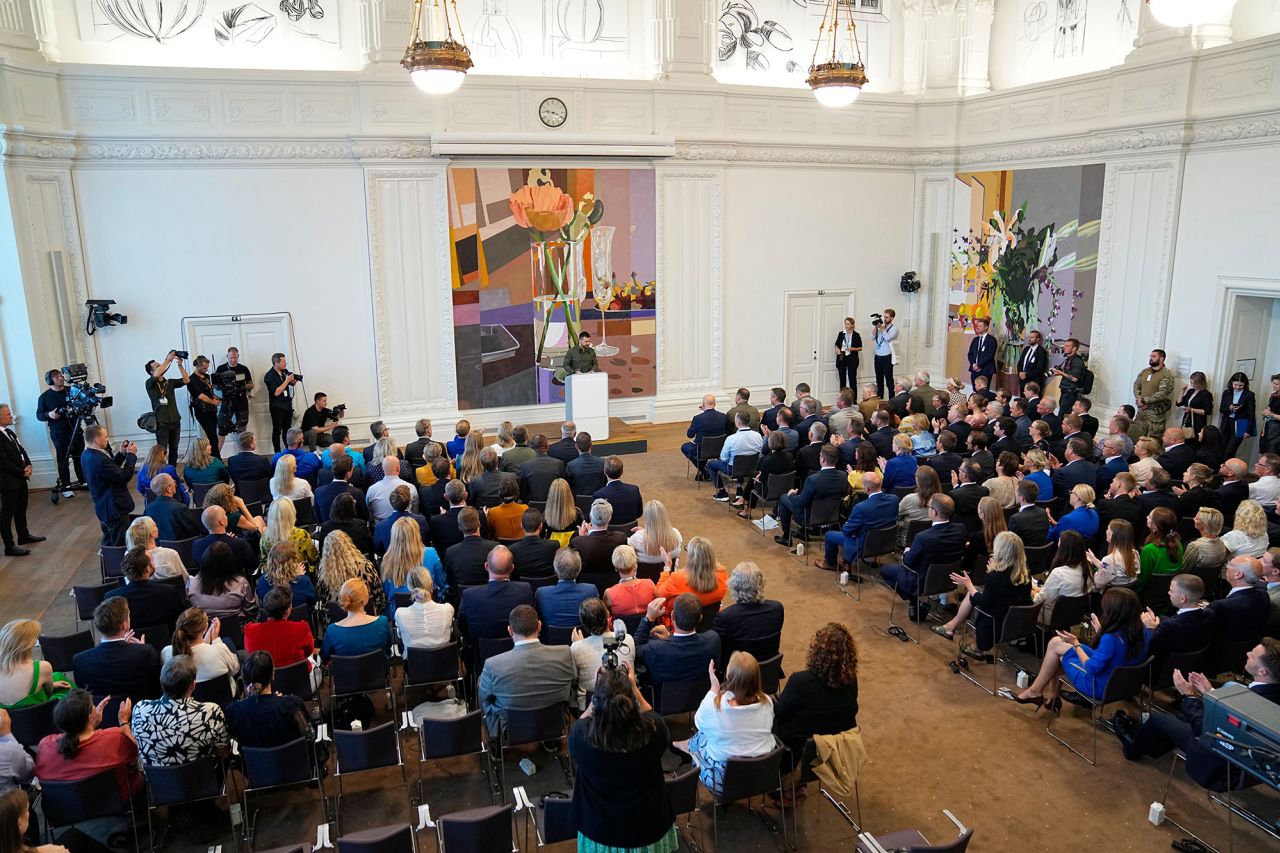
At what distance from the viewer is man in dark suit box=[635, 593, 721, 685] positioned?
514cm

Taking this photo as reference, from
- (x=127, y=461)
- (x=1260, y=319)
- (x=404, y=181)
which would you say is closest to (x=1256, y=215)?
(x=1260, y=319)

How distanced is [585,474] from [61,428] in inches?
274

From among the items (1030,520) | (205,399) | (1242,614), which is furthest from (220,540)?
(1242,614)

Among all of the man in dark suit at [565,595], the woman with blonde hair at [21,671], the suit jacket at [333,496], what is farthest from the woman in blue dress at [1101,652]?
the woman with blonde hair at [21,671]

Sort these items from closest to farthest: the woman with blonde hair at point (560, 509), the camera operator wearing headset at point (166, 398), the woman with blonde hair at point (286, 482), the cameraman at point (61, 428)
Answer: the woman with blonde hair at point (560, 509) → the woman with blonde hair at point (286, 482) → the cameraman at point (61, 428) → the camera operator wearing headset at point (166, 398)

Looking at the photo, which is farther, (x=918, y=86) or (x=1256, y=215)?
(x=918, y=86)

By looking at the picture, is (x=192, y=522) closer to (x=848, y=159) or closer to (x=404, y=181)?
(x=404, y=181)

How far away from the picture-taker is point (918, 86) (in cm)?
1545

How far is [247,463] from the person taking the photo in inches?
343

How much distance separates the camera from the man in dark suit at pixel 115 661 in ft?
16.3

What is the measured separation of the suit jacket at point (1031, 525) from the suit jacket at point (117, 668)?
6289 mm

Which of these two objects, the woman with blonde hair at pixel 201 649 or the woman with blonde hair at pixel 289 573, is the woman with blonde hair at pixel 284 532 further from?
the woman with blonde hair at pixel 201 649

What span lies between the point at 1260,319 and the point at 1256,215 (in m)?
1.37

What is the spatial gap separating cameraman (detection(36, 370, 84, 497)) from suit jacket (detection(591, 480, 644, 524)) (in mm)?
7174
